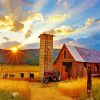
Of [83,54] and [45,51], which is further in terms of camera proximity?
[83,54]

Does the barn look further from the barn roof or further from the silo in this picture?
the silo

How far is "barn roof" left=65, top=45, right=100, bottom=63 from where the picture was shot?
1569 inches

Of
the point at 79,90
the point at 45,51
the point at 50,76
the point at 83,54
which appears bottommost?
the point at 79,90

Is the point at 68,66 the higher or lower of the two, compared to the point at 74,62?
lower

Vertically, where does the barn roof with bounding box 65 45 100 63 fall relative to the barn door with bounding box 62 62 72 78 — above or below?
above

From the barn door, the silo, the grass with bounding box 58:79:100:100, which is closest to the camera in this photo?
the grass with bounding box 58:79:100:100

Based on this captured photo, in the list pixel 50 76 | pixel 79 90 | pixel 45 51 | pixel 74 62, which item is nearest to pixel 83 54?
pixel 74 62

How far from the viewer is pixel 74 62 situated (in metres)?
39.5

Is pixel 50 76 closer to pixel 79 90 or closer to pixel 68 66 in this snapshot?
pixel 68 66

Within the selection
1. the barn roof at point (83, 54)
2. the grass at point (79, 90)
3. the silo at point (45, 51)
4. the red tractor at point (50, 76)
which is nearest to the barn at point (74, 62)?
the barn roof at point (83, 54)

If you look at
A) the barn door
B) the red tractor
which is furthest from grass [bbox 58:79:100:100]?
the barn door

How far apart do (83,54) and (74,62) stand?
2.48 m

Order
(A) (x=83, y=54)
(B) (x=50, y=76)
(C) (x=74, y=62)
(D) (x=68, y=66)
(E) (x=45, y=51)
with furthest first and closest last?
(D) (x=68, y=66)
(A) (x=83, y=54)
(E) (x=45, y=51)
(C) (x=74, y=62)
(B) (x=50, y=76)

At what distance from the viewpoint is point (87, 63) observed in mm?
41125
